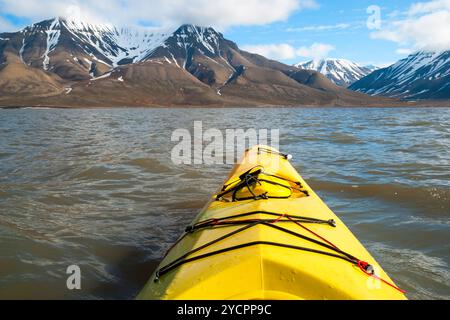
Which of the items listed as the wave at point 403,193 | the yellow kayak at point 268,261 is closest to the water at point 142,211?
the wave at point 403,193

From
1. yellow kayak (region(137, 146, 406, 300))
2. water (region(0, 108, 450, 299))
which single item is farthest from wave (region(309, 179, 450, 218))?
yellow kayak (region(137, 146, 406, 300))

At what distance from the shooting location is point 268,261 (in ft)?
10.7

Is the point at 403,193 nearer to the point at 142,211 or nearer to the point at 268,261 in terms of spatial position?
the point at 142,211

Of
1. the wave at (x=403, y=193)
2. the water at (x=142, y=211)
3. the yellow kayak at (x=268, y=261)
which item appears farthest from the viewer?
the wave at (x=403, y=193)

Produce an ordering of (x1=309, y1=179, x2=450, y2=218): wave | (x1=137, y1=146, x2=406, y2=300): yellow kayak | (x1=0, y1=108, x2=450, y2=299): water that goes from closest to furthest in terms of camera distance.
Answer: (x1=137, y1=146, x2=406, y2=300): yellow kayak < (x1=0, y1=108, x2=450, y2=299): water < (x1=309, y1=179, x2=450, y2=218): wave

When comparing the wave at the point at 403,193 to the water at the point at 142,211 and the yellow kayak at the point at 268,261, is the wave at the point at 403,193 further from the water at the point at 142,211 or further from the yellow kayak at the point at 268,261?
the yellow kayak at the point at 268,261

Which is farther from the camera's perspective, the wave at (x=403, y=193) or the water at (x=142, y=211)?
the wave at (x=403, y=193)

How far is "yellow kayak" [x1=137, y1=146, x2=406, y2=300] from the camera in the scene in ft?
10.1

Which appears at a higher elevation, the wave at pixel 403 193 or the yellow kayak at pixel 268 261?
the wave at pixel 403 193

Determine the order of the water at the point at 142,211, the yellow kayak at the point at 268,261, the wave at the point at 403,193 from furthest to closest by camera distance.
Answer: the wave at the point at 403,193, the water at the point at 142,211, the yellow kayak at the point at 268,261

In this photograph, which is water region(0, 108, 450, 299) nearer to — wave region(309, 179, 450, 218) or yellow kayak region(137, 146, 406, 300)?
wave region(309, 179, 450, 218)

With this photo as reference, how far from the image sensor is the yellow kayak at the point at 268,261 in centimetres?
308

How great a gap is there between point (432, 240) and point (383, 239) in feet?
2.58

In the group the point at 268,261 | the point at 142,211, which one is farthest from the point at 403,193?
the point at 268,261
